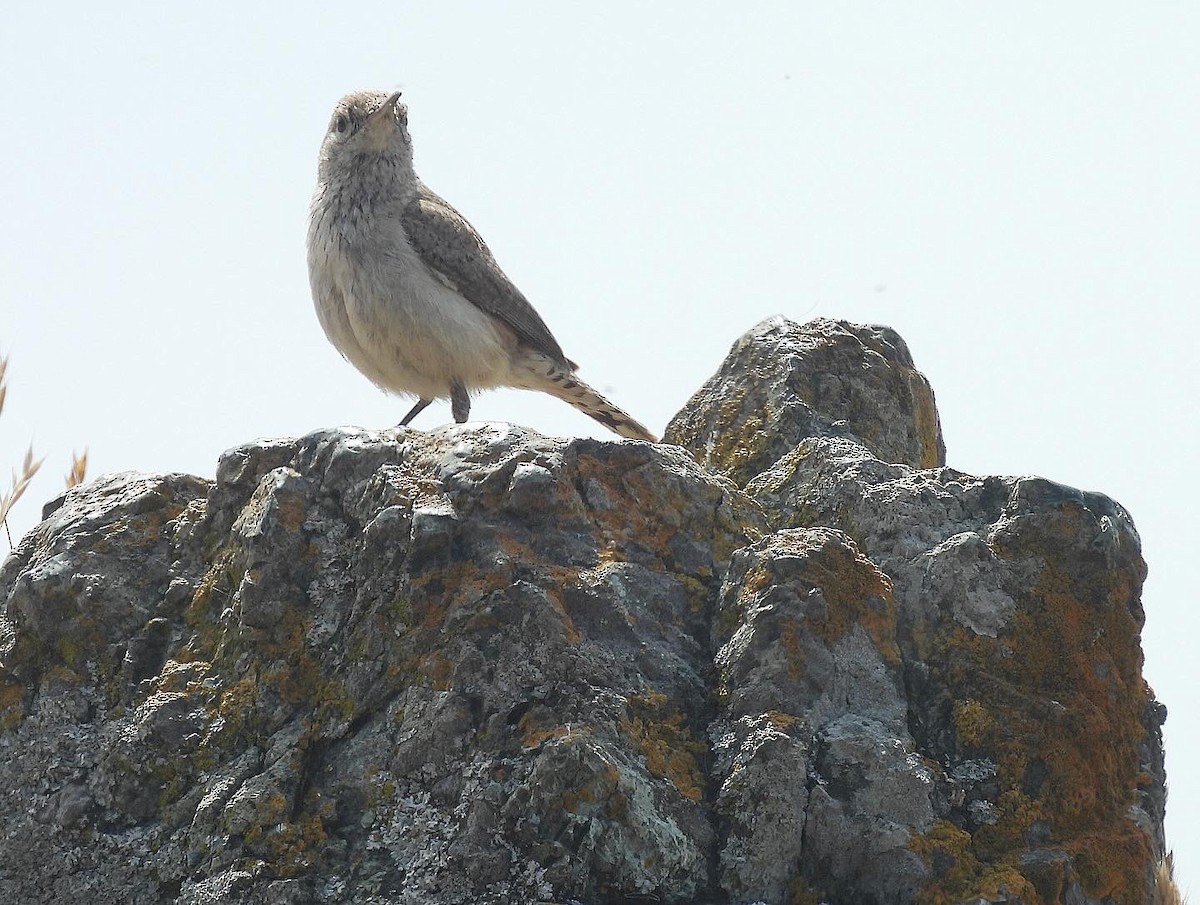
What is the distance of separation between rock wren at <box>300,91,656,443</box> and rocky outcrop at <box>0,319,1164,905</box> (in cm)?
323

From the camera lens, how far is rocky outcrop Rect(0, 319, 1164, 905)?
12.9 feet

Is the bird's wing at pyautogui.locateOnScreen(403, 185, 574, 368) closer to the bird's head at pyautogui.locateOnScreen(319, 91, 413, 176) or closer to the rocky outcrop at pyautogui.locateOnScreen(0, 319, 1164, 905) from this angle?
the bird's head at pyautogui.locateOnScreen(319, 91, 413, 176)

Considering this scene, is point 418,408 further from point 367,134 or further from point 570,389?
point 367,134

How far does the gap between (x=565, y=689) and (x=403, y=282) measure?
460 cm

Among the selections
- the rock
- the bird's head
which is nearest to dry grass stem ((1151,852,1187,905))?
the rock

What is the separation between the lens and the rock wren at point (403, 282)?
823 centimetres

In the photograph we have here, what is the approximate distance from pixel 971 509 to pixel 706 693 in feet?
4.28

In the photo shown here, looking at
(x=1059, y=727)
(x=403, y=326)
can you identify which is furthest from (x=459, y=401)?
(x=1059, y=727)

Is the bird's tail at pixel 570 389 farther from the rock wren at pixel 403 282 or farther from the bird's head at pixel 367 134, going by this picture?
the bird's head at pixel 367 134

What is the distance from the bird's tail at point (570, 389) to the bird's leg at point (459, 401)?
0.67 metres

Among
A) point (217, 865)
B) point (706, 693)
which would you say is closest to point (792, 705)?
point (706, 693)

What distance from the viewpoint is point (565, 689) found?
4.13m

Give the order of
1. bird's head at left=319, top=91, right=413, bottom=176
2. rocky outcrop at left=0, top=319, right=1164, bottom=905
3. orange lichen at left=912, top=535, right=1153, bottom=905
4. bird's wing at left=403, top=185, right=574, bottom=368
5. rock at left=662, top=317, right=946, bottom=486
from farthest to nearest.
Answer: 1. bird's head at left=319, top=91, right=413, bottom=176
2. bird's wing at left=403, top=185, right=574, bottom=368
3. rock at left=662, top=317, right=946, bottom=486
4. orange lichen at left=912, top=535, right=1153, bottom=905
5. rocky outcrop at left=0, top=319, right=1164, bottom=905

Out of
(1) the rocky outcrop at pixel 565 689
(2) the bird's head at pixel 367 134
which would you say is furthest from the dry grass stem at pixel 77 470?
(2) the bird's head at pixel 367 134
